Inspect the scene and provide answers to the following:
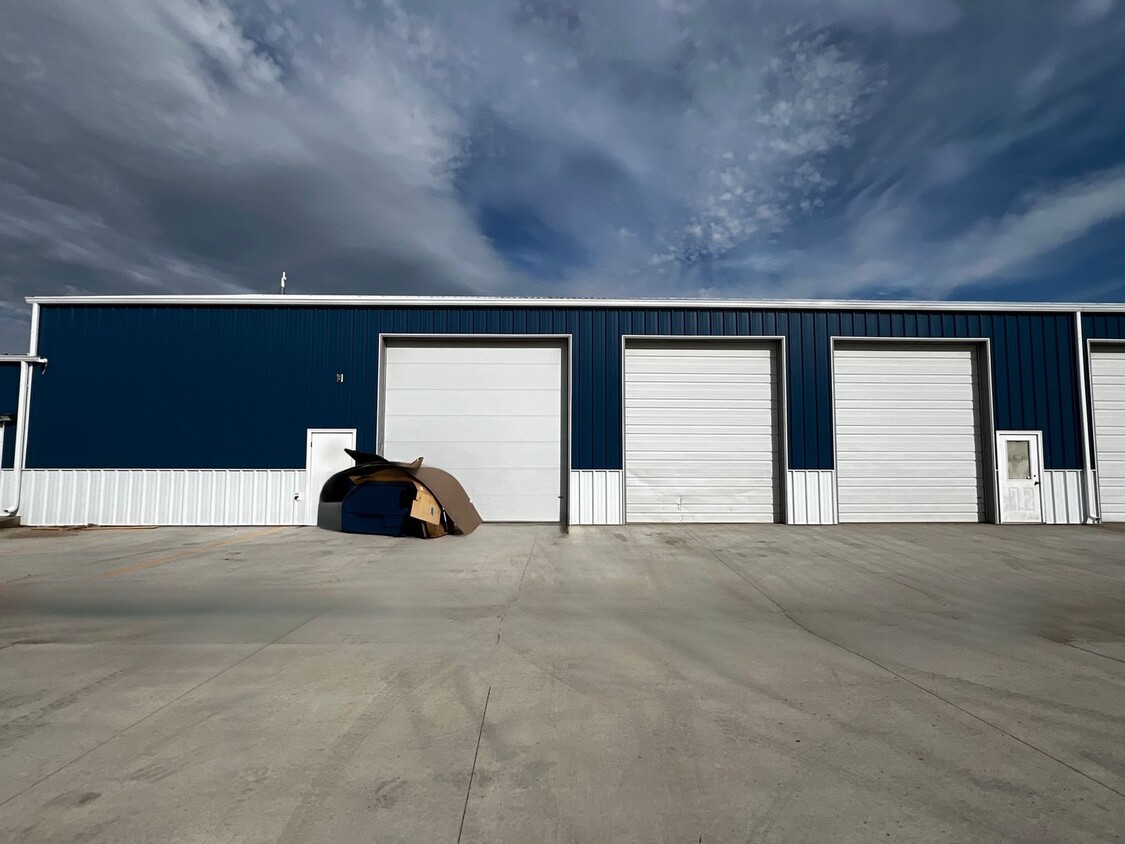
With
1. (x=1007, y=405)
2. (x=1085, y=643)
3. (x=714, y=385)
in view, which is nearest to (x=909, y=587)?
(x=1085, y=643)

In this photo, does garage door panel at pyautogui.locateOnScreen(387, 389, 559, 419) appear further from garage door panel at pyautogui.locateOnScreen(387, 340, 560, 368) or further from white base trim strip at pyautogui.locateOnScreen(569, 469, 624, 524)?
white base trim strip at pyautogui.locateOnScreen(569, 469, 624, 524)

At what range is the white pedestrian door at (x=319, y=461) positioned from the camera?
12.0m

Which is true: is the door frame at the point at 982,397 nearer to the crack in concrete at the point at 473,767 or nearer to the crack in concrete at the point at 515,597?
the crack in concrete at the point at 515,597

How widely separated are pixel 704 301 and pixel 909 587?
765 cm

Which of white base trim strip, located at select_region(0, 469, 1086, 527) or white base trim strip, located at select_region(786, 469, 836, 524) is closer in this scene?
white base trim strip, located at select_region(0, 469, 1086, 527)

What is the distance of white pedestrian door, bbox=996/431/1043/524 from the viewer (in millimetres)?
12406

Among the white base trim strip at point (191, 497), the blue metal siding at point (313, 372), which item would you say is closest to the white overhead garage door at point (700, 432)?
the blue metal siding at point (313, 372)

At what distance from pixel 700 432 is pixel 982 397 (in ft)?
23.1

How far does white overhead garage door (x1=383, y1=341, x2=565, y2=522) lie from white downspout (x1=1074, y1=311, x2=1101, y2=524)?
1249 centimetres

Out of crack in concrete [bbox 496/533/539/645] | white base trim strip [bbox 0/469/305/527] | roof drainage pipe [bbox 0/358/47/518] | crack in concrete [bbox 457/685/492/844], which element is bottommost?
crack in concrete [bbox 496/533/539/645]

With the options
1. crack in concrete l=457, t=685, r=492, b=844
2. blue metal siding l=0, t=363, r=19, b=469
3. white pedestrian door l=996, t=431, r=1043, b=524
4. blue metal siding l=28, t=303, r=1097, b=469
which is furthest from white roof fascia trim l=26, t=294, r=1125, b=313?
crack in concrete l=457, t=685, r=492, b=844

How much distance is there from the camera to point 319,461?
12031 mm

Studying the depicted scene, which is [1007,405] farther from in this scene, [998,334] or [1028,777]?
[1028,777]

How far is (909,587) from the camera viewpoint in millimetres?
6867
